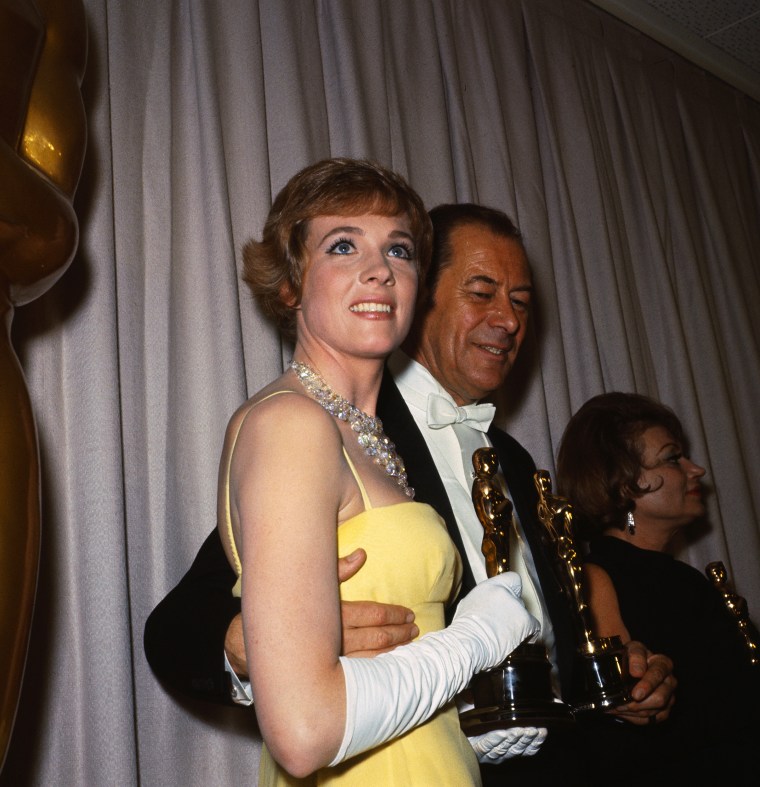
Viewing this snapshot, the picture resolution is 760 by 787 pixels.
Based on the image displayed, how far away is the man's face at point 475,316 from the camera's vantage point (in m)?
2.01

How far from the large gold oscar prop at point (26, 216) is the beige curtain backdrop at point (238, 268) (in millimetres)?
346

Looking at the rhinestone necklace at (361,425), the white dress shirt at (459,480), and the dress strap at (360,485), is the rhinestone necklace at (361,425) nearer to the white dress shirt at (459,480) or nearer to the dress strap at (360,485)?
the dress strap at (360,485)

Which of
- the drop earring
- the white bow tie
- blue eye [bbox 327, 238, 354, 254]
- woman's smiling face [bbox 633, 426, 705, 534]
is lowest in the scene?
the drop earring

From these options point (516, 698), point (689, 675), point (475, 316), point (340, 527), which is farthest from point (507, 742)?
point (475, 316)

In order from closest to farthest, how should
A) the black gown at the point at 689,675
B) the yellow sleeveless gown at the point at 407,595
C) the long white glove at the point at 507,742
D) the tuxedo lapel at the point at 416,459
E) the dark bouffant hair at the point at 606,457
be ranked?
the yellow sleeveless gown at the point at 407,595 < the long white glove at the point at 507,742 < the tuxedo lapel at the point at 416,459 < the black gown at the point at 689,675 < the dark bouffant hair at the point at 606,457

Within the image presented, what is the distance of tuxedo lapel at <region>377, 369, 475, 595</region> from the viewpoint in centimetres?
155

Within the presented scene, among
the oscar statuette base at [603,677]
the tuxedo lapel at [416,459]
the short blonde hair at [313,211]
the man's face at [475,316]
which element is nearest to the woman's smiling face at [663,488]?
the man's face at [475,316]

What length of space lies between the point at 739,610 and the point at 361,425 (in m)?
1.28

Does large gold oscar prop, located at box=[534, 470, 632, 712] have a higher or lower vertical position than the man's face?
lower

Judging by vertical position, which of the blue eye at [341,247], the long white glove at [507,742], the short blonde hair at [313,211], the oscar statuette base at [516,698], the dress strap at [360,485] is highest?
the short blonde hair at [313,211]

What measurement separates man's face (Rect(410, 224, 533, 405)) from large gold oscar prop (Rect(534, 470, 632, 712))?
0.57m

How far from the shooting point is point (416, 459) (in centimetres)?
165

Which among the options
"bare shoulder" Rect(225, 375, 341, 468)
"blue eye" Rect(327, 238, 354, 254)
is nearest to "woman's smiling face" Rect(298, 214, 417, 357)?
"blue eye" Rect(327, 238, 354, 254)

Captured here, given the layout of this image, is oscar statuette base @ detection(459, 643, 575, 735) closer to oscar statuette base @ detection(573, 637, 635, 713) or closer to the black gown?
oscar statuette base @ detection(573, 637, 635, 713)
